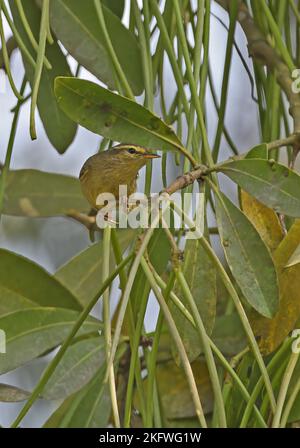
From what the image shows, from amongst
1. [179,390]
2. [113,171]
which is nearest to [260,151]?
[113,171]

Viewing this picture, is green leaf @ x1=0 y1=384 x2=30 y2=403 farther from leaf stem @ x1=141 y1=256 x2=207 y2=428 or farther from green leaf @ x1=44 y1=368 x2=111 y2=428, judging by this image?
leaf stem @ x1=141 y1=256 x2=207 y2=428

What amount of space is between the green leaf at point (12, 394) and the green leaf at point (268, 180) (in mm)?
413

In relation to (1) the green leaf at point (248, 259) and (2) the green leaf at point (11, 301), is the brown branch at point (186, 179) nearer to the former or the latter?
(1) the green leaf at point (248, 259)

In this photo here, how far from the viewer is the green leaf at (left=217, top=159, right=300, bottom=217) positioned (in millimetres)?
927

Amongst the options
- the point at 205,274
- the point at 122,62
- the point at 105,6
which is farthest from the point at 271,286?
the point at 105,6

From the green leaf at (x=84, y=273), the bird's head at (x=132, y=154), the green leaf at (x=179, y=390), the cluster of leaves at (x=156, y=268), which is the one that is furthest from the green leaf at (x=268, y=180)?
the green leaf at (x=84, y=273)

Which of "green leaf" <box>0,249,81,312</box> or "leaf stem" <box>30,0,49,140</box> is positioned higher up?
"leaf stem" <box>30,0,49,140</box>

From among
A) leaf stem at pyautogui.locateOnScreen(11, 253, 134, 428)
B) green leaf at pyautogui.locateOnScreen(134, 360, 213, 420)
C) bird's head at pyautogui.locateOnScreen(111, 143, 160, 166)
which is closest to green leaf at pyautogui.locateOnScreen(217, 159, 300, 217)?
leaf stem at pyautogui.locateOnScreen(11, 253, 134, 428)

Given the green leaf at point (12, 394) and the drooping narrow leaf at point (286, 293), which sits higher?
the drooping narrow leaf at point (286, 293)

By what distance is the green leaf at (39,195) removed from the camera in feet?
5.38

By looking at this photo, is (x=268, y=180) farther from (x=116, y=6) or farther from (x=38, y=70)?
(x=116, y=6)

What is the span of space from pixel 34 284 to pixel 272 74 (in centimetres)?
41

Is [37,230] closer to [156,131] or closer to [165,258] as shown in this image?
[165,258]

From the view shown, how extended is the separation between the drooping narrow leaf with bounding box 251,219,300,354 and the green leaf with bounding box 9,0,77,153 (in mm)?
401
